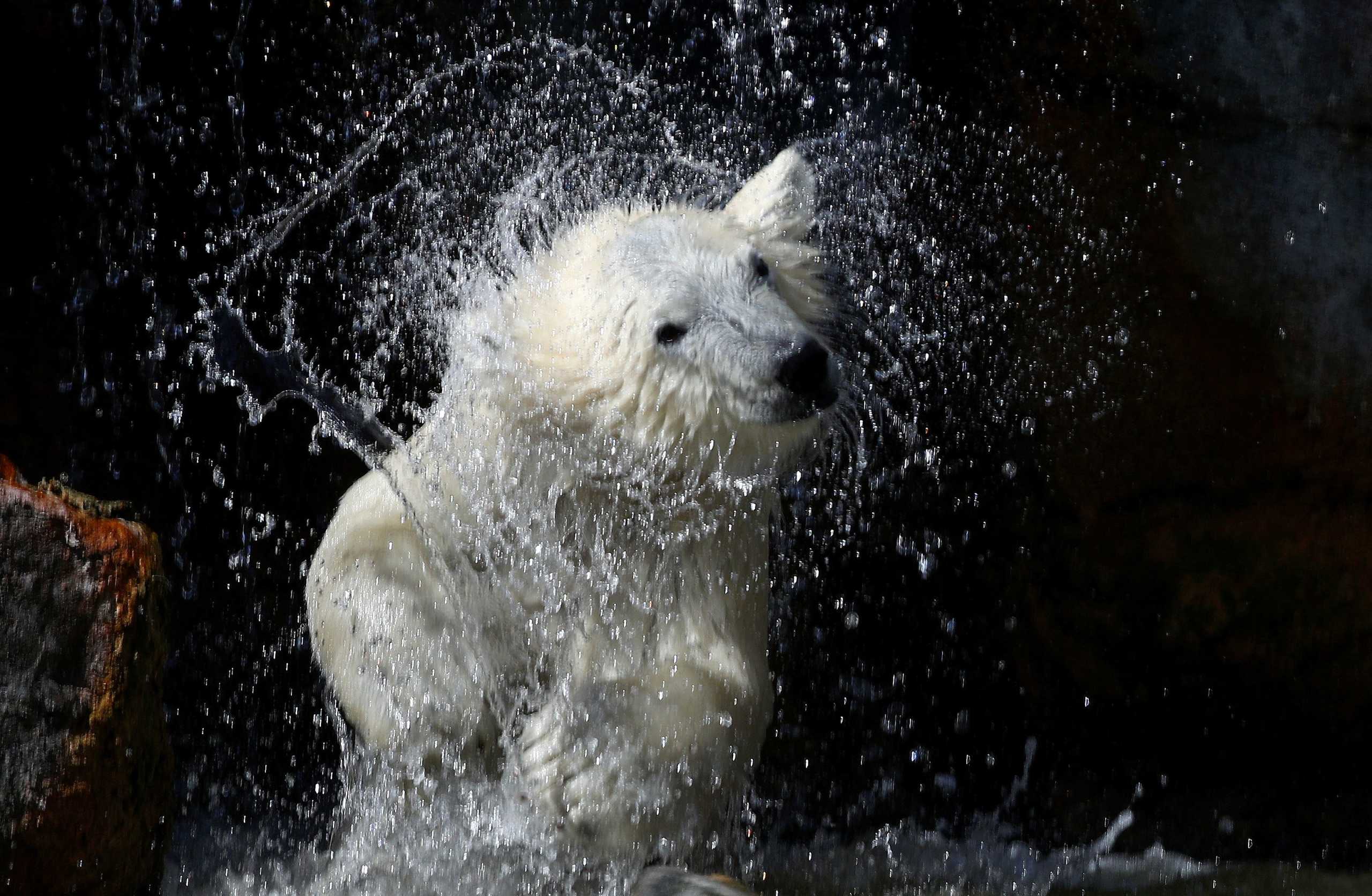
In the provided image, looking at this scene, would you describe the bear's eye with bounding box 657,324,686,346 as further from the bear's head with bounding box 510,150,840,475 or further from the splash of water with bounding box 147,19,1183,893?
the splash of water with bounding box 147,19,1183,893

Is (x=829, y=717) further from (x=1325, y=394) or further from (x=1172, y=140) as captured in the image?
(x=1172, y=140)

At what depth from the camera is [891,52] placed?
90.7 inches

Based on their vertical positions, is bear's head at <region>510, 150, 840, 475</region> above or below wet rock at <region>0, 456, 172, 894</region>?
above

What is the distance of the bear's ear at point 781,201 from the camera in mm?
1813

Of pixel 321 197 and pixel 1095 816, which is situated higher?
pixel 321 197

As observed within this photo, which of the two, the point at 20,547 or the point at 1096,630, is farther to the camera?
the point at 1096,630

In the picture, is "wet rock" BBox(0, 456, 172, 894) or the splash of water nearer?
"wet rock" BBox(0, 456, 172, 894)

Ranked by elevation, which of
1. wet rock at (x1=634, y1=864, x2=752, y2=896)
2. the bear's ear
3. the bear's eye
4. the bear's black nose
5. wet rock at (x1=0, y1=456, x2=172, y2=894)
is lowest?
wet rock at (x1=634, y1=864, x2=752, y2=896)

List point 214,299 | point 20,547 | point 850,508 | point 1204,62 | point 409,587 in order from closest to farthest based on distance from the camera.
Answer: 1. point 20,547
2. point 409,587
3. point 1204,62
4. point 214,299
5. point 850,508

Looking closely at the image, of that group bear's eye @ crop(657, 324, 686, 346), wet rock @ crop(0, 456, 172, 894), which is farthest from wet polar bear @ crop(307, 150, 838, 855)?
wet rock @ crop(0, 456, 172, 894)

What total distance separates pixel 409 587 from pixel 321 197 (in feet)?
3.50

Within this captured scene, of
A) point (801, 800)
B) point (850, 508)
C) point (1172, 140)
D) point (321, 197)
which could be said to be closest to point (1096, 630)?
point (850, 508)

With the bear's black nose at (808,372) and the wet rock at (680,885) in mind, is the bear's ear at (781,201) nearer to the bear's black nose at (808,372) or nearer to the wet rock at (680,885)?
the bear's black nose at (808,372)

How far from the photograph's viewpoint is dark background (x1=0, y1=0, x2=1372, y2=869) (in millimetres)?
2174
